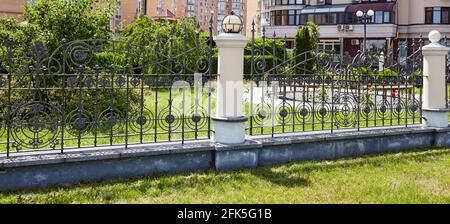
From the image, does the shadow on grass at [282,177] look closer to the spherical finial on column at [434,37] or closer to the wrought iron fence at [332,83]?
the wrought iron fence at [332,83]

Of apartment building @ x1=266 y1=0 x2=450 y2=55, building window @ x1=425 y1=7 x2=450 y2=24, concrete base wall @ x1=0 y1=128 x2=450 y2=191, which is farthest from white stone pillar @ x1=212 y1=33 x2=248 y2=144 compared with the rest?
building window @ x1=425 y1=7 x2=450 y2=24

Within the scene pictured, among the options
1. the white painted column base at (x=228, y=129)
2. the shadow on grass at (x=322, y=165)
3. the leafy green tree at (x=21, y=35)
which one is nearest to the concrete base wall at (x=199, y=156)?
the white painted column base at (x=228, y=129)

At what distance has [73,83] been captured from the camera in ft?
19.4

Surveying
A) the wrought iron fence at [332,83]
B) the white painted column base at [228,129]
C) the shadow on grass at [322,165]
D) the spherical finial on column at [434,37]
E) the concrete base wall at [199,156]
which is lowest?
the shadow on grass at [322,165]

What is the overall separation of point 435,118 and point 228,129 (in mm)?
4316

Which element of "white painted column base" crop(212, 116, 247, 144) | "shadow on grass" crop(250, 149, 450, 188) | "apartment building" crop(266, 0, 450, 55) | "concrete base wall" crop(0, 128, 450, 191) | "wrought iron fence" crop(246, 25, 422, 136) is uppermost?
"apartment building" crop(266, 0, 450, 55)

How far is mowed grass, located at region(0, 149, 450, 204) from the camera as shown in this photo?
514 centimetres

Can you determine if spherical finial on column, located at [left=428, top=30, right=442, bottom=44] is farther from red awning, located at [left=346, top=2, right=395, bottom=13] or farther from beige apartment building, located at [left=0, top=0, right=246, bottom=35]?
red awning, located at [left=346, top=2, right=395, bottom=13]

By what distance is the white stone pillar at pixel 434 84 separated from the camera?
8.24 meters

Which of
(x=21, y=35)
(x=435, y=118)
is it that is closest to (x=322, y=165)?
(x=435, y=118)

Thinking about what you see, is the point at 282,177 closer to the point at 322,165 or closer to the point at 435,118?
the point at 322,165

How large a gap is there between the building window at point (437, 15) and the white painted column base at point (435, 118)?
114 ft

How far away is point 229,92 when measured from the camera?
250 inches
